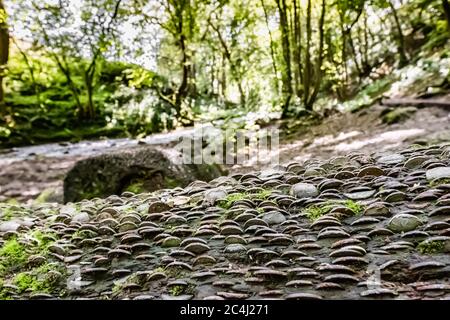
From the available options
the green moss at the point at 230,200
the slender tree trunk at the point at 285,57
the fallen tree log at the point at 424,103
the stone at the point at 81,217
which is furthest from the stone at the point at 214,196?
the slender tree trunk at the point at 285,57

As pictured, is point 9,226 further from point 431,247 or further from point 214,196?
point 431,247

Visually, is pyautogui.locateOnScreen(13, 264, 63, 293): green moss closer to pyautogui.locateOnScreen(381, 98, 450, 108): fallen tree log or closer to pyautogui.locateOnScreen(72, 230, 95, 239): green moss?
pyautogui.locateOnScreen(72, 230, 95, 239): green moss

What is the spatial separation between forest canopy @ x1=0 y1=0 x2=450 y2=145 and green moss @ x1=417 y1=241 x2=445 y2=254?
28.5 feet

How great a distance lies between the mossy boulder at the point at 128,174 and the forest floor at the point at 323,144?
139 cm

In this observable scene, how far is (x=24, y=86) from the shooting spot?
1619cm

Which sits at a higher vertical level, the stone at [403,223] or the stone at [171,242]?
the stone at [403,223]

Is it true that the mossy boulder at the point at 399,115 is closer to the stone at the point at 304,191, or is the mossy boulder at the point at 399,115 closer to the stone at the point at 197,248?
the stone at the point at 304,191

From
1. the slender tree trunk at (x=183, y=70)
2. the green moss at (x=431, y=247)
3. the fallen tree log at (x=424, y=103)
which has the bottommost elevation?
the green moss at (x=431, y=247)

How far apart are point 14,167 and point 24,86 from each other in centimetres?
755

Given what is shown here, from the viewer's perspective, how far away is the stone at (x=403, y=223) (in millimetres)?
2205

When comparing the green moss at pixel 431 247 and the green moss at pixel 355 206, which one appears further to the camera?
the green moss at pixel 355 206

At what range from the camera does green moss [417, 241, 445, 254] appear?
1.99 meters

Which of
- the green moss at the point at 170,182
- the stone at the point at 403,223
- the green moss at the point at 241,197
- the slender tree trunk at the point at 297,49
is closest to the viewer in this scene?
the stone at the point at 403,223

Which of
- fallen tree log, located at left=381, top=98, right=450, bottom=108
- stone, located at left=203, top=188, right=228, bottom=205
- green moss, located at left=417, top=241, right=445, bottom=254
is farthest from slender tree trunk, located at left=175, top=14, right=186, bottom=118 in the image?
green moss, located at left=417, top=241, right=445, bottom=254
